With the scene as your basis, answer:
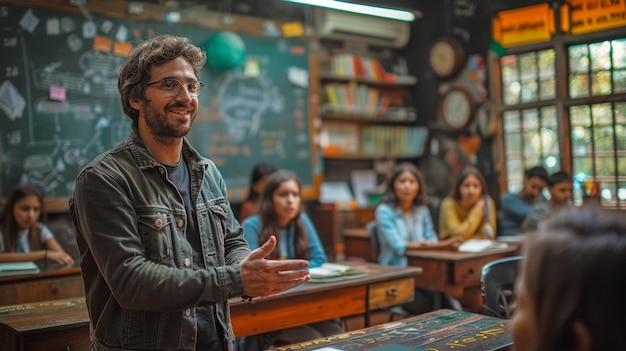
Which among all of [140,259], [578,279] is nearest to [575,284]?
[578,279]

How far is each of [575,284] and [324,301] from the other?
208 cm

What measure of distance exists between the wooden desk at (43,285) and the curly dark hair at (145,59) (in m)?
1.87

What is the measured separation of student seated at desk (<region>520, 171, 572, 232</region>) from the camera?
487cm

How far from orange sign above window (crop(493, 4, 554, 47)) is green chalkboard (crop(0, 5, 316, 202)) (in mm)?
2250

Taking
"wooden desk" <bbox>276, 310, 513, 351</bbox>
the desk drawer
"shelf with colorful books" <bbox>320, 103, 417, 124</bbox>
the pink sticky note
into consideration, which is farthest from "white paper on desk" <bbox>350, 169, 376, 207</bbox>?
"wooden desk" <bbox>276, 310, 513, 351</bbox>

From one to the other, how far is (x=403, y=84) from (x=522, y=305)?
22.1 feet

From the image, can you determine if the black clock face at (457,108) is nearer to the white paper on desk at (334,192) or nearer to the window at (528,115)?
the window at (528,115)

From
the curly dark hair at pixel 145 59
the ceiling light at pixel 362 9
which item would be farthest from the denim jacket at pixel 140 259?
the ceiling light at pixel 362 9

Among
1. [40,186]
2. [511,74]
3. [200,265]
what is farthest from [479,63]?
[200,265]

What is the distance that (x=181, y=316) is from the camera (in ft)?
5.58

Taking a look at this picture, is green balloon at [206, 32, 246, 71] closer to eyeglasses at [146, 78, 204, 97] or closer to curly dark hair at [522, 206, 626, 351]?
eyeglasses at [146, 78, 204, 97]

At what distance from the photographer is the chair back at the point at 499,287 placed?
268 cm

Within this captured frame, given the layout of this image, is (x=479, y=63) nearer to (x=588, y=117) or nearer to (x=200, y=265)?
(x=588, y=117)

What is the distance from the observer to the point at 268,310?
2.88 meters
